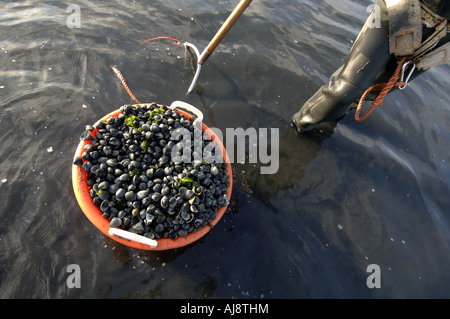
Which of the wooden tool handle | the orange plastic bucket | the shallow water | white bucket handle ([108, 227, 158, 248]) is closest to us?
white bucket handle ([108, 227, 158, 248])

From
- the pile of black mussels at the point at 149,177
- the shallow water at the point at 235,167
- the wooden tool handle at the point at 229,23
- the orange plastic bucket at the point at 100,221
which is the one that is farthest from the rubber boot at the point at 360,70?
the orange plastic bucket at the point at 100,221

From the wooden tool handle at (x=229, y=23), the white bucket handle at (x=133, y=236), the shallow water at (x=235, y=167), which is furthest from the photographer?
the wooden tool handle at (x=229, y=23)

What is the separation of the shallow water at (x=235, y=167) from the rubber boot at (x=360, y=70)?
804 mm

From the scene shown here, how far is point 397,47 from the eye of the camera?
2.56m

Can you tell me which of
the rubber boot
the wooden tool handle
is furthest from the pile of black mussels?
the rubber boot

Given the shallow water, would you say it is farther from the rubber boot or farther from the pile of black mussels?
the rubber boot

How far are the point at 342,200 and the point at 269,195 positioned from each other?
3.34 feet

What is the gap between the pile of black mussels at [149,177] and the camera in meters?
2.31

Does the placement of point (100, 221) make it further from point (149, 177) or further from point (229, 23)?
point (229, 23)

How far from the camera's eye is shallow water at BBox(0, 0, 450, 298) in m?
2.66

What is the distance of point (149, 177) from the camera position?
2.50 metres

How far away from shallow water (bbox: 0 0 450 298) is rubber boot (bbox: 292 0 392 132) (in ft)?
2.64

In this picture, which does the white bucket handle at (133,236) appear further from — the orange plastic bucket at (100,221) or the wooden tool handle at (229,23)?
the wooden tool handle at (229,23)
